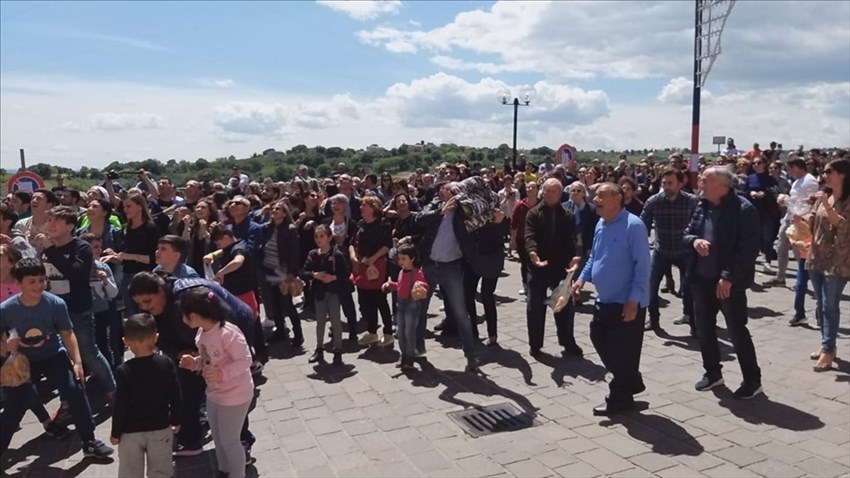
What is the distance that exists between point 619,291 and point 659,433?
1112 mm

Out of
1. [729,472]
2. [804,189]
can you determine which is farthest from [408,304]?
[804,189]

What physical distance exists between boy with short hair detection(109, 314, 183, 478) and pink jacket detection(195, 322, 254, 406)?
23 cm

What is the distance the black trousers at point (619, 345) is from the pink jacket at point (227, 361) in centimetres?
289

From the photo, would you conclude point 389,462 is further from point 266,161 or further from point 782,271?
point 266,161

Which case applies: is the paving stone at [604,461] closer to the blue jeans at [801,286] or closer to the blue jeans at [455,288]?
the blue jeans at [455,288]

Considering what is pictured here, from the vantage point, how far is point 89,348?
5449 millimetres

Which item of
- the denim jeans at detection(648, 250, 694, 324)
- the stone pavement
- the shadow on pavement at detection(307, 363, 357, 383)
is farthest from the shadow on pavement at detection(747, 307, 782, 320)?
the shadow on pavement at detection(307, 363, 357, 383)

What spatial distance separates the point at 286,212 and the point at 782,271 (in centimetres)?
728

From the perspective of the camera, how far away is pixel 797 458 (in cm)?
450

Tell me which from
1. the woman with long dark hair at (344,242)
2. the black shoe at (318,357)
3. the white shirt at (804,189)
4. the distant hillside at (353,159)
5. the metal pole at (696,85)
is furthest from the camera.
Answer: the distant hillside at (353,159)

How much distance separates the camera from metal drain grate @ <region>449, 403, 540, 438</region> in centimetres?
520

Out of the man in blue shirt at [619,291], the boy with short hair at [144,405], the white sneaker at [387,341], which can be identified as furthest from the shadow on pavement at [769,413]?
the boy with short hair at [144,405]

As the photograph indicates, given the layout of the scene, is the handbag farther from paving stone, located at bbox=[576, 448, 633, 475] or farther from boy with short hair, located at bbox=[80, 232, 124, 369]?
paving stone, located at bbox=[576, 448, 633, 475]

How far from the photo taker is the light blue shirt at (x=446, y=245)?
21.5ft
